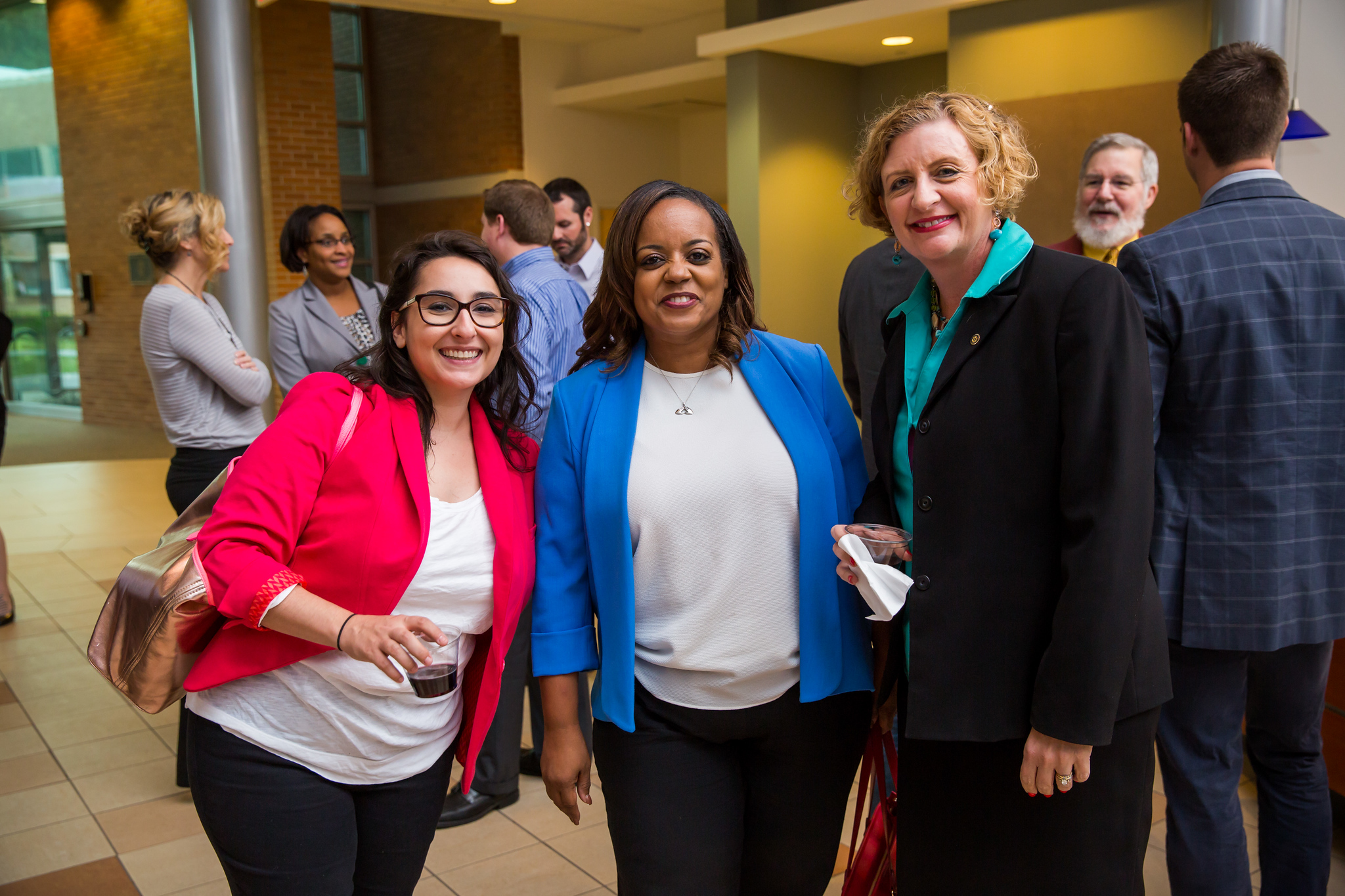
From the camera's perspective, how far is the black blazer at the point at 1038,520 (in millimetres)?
1392

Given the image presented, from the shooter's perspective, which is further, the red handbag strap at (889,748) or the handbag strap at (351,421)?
the red handbag strap at (889,748)

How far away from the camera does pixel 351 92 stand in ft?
48.8

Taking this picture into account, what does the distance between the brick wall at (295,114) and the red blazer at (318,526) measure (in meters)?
10.3

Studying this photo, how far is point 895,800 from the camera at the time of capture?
1.89 meters

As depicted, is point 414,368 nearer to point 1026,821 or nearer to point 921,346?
point 921,346

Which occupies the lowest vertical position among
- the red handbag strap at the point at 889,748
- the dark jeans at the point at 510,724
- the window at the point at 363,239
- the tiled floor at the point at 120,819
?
the tiled floor at the point at 120,819

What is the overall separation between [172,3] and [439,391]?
1236cm

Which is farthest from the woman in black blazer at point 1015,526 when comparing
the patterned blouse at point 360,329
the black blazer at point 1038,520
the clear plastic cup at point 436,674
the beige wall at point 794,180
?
the beige wall at point 794,180

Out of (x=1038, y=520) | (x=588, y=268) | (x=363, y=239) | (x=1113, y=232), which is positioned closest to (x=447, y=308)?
(x=1038, y=520)

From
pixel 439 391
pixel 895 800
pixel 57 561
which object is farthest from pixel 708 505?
pixel 57 561

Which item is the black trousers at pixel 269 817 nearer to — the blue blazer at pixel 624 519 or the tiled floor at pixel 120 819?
the blue blazer at pixel 624 519

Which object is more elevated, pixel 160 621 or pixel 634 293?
pixel 634 293

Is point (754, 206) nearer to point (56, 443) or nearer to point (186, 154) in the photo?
point (186, 154)

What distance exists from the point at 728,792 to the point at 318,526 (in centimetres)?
81
